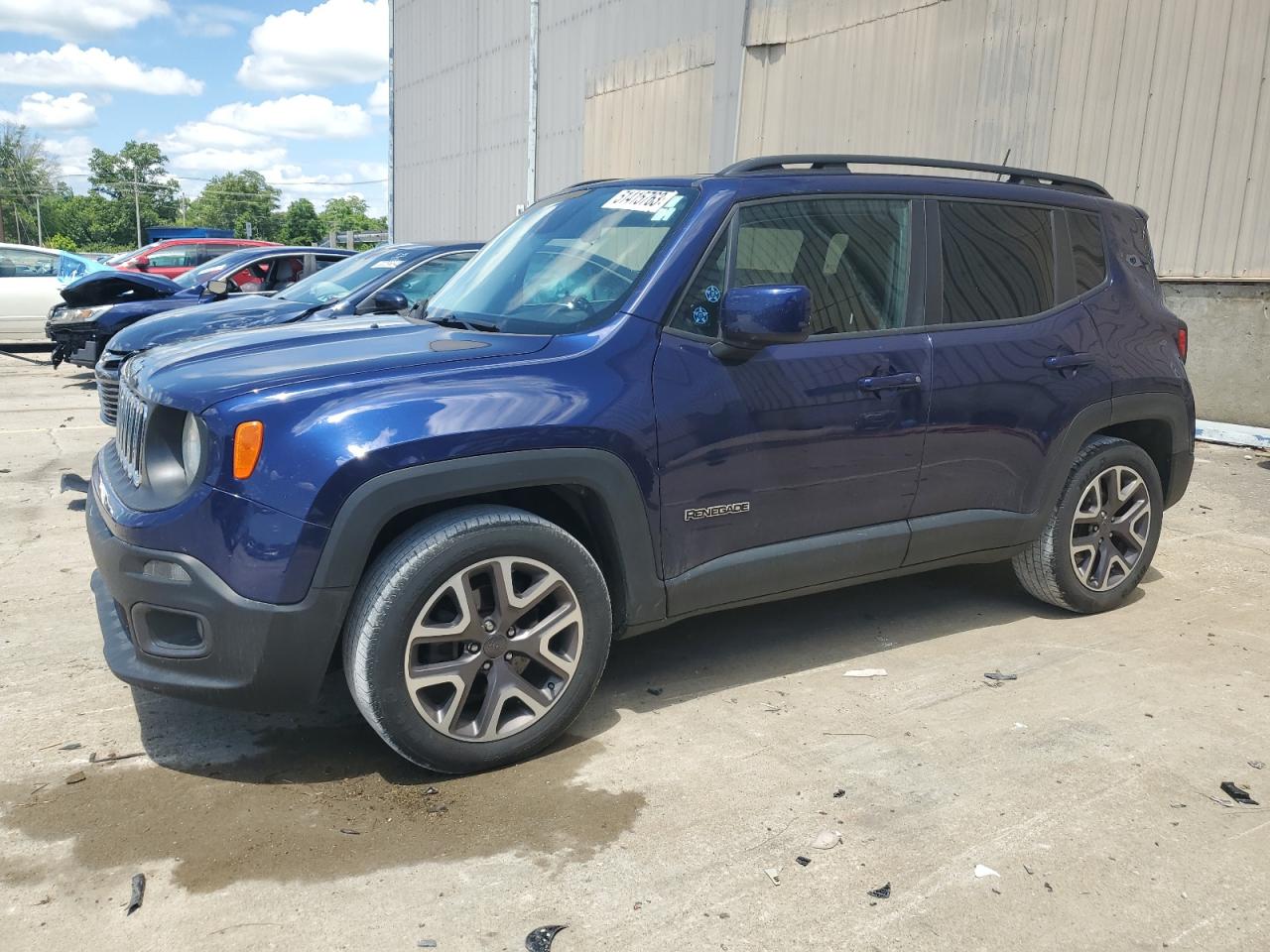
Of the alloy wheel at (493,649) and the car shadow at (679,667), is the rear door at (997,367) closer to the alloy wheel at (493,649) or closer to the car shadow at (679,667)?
the car shadow at (679,667)

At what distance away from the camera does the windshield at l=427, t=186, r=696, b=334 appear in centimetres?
367

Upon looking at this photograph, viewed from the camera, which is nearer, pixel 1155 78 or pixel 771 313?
pixel 771 313

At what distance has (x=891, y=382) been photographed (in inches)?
155

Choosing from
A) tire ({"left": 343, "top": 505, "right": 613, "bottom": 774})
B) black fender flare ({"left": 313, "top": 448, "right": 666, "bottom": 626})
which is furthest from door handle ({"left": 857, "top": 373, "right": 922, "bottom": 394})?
tire ({"left": 343, "top": 505, "right": 613, "bottom": 774})

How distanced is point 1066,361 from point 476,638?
2.77 m

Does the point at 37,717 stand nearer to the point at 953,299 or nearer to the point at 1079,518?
the point at 953,299

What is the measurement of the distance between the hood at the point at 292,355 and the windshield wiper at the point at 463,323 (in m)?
0.06

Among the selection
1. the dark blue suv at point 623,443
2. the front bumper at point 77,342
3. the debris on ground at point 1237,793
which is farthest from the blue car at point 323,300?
the debris on ground at point 1237,793

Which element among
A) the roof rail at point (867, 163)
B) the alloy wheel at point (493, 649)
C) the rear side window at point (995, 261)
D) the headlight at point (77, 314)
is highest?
the roof rail at point (867, 163)

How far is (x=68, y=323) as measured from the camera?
1100 cm

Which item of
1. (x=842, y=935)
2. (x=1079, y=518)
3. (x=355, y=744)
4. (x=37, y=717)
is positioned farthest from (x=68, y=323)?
(x=842, y=935)

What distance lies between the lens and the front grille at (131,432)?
3344 mm

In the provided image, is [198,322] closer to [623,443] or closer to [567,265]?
[567,265]

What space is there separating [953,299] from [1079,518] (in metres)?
1.22
